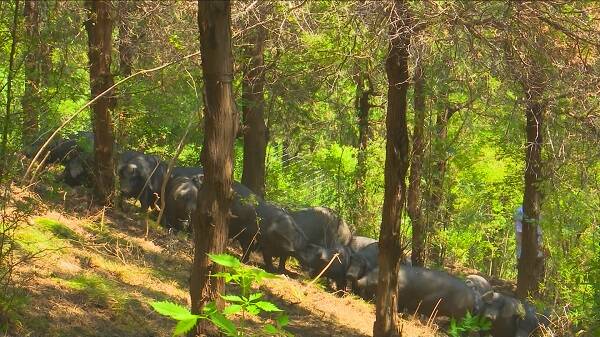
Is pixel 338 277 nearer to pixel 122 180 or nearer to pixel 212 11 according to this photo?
pixel 122 180

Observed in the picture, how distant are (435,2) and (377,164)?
562 inches

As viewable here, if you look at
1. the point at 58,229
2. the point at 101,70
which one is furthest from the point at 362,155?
the point at 58,229

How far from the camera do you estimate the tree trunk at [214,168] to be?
21.6 feet

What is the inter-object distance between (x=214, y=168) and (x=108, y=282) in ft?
15.7

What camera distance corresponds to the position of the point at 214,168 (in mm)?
6832

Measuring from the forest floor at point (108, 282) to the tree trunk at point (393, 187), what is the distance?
6.00ft

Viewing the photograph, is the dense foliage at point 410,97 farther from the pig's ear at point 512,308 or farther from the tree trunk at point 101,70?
the pig's ear at point 512,308

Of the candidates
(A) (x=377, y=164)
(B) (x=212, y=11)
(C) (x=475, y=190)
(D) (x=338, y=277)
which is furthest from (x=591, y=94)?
(C) (x=475, y=190)

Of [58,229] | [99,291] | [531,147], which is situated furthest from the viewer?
[531,147]

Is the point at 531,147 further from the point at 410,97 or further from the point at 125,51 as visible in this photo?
the point at 125,51

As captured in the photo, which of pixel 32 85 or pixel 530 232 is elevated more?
pixel 32 85

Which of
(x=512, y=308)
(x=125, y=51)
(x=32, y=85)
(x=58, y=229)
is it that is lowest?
(x=512, y=308)

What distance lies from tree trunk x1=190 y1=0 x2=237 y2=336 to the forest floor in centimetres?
156

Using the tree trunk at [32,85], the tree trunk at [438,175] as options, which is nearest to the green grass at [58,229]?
the tree trunk at [32,85]
